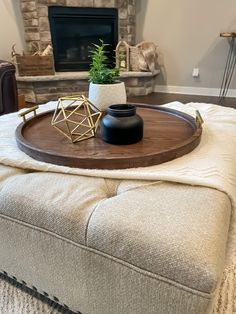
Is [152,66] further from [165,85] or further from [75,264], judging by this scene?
[75,264]

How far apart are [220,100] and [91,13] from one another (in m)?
2.17

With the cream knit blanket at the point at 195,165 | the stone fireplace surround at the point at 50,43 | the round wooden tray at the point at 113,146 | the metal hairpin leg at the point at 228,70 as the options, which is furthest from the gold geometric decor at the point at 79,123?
the metal hairpin leg at the point at 228,70

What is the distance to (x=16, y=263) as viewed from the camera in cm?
94

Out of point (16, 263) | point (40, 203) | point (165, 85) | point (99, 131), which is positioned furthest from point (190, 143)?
point (165, 85)

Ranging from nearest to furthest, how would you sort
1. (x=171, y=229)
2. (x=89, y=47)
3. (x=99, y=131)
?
(x=171, y=229) < (x=99, y=131) < (x=89, y=47)

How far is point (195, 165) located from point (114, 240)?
42 cm

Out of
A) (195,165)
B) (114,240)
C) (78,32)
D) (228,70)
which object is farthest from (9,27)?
(114,240)

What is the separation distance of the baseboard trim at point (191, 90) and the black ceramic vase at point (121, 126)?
130 inches

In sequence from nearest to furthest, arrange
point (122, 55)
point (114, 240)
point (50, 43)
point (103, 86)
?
point (114, 240) → point (103, 86) → point (50, 43) → point (122, 55)

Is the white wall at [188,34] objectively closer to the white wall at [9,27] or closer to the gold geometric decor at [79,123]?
the white wall at [9,27]

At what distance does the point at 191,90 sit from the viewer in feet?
13.8

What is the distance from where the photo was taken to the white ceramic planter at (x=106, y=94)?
1.30 metres

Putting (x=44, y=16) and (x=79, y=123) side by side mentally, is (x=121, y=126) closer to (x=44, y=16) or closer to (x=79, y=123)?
(x=79, y=123)

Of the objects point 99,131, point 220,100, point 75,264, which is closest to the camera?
point 75,264
